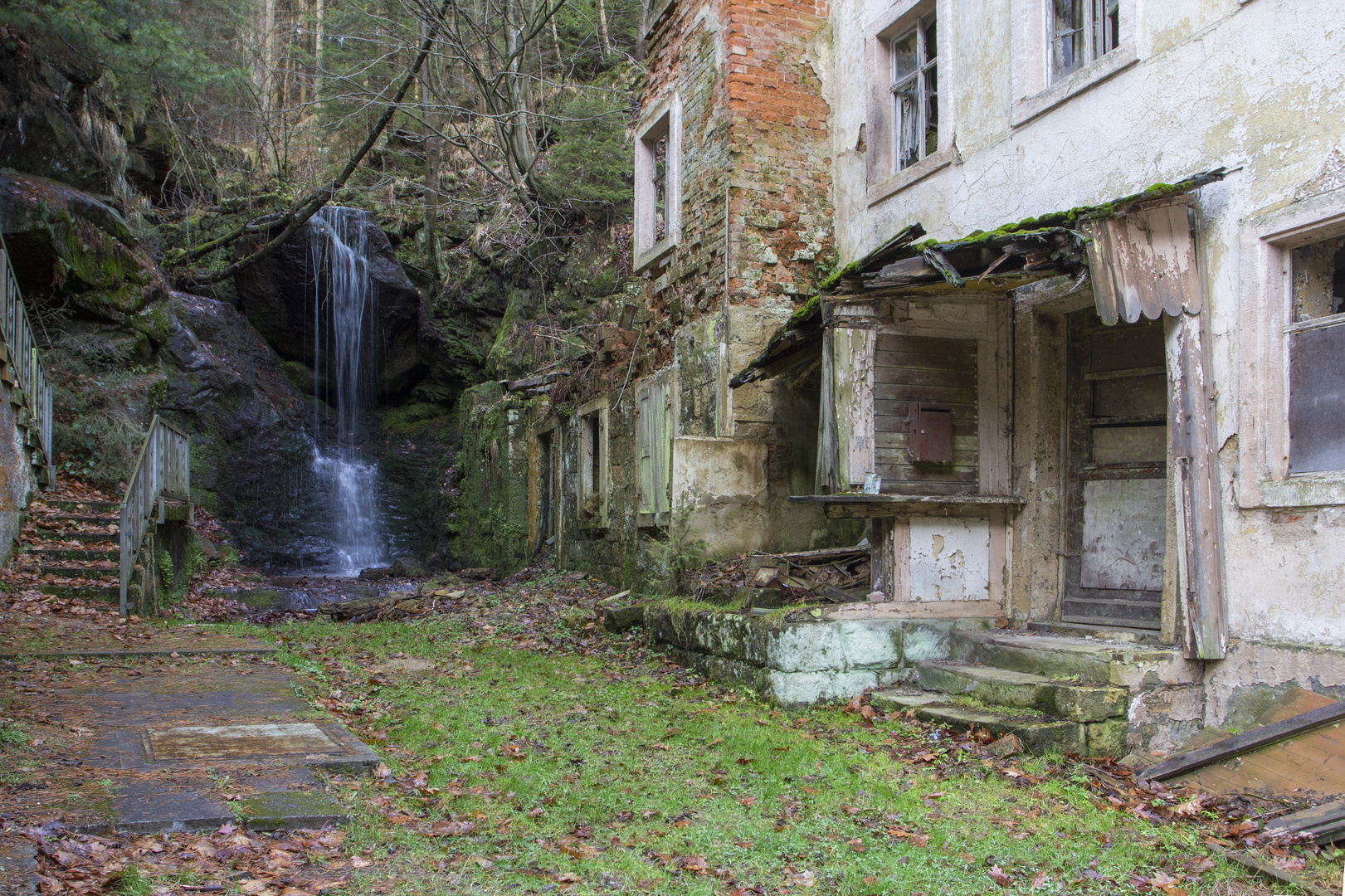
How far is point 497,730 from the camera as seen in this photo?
5840mm

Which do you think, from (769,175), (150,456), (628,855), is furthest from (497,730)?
(150,456)

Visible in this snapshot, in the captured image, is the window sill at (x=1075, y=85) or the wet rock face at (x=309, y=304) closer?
the window sill at (x=1075, y=85)

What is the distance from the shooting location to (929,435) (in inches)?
273

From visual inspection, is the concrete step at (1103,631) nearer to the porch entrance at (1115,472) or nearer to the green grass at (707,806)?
the porch entrance at (1115,472)

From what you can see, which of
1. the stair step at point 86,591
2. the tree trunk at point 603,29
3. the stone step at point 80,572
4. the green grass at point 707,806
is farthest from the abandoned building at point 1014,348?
the tree trunk at point 603,29

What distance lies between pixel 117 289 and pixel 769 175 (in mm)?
11899

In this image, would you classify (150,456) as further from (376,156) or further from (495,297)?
(376,156)

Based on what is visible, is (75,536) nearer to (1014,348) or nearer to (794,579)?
(794,579)

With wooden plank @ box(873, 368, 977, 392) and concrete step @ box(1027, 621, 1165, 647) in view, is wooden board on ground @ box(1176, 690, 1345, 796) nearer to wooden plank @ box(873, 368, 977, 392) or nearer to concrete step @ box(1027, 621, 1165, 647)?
concrete step @ box(1027, 621, 1165, 647)

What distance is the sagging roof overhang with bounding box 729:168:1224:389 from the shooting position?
5.42 m

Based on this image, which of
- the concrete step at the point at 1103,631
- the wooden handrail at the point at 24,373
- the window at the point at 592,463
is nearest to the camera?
the concrete step at the point at 1103,631

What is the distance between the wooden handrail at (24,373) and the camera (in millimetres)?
10992

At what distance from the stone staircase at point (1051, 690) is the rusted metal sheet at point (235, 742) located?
3563 mm

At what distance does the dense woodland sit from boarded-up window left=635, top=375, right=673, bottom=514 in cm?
446
